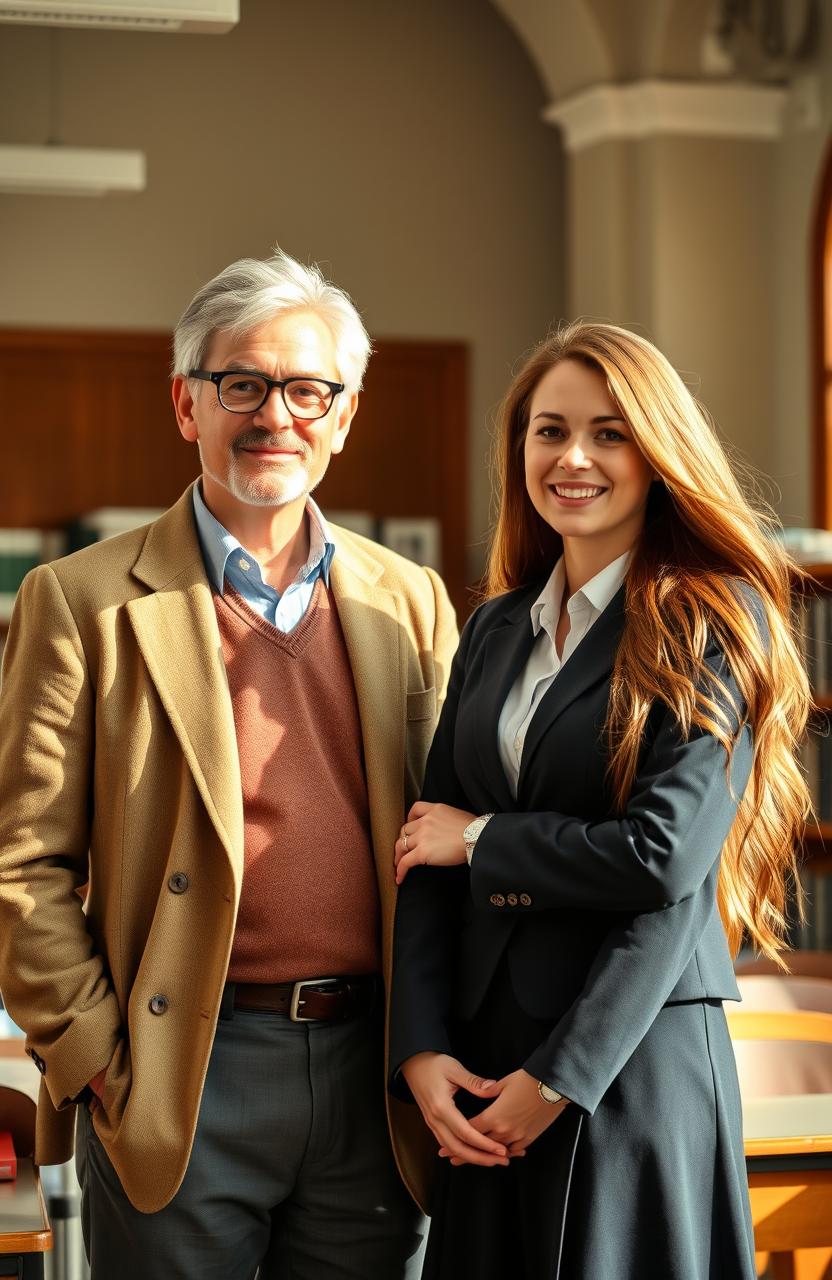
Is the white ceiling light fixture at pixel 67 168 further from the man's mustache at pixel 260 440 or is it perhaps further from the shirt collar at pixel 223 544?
the man's mustache at pixel 260 440

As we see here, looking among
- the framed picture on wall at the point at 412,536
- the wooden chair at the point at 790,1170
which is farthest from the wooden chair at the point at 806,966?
the framed picture on wall at the point at 412,536

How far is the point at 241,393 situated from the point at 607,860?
2.62 feet

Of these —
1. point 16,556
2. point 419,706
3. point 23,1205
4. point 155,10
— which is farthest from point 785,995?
point 16,556

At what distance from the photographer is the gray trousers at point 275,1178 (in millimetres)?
2088

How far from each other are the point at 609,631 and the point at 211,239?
20.7ft

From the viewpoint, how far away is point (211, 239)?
26.1 ft

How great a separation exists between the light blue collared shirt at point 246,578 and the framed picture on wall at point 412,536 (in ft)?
19.0

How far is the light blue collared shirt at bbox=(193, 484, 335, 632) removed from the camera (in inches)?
88.2

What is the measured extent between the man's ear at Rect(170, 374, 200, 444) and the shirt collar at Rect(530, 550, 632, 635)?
54 centimetres

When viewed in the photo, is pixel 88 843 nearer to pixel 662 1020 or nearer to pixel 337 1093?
pixel 337 1093

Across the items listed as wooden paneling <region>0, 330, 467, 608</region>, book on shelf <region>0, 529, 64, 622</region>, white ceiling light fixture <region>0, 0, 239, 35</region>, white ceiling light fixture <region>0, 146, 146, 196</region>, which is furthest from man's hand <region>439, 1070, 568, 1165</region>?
wooden paneling <region>0, 330, 467, 608</region>

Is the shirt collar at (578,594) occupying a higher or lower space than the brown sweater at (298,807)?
higher

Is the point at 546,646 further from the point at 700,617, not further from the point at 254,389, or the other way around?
the point at 254,389

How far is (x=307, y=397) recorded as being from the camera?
2205mm
